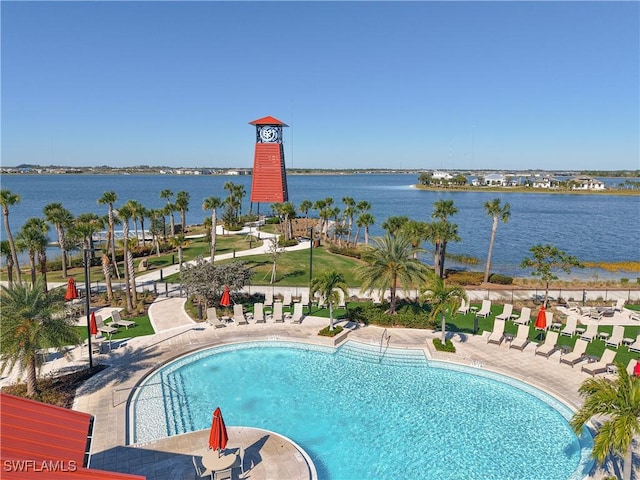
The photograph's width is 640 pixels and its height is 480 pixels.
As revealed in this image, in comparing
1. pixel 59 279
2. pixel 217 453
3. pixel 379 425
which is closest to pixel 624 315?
pixel 379 425

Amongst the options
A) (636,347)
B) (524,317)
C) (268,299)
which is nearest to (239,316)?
(268,299)

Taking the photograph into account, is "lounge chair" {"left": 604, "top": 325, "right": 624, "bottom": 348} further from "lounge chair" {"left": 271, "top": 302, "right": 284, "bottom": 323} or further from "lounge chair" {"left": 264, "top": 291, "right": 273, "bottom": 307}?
"lounge chair" {"left": 264, "top": 291, "right": 273, "bottom": 307}

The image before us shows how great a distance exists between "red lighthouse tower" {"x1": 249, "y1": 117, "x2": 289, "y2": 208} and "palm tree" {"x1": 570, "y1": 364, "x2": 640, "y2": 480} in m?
47.6

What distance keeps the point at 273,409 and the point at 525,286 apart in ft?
81.1

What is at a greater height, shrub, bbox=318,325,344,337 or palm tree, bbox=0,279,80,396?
palm tree, bbox=0,279,80,396

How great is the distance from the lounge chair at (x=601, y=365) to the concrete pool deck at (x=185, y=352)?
0.32 meters

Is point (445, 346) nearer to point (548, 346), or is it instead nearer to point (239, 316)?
point (548, 346)

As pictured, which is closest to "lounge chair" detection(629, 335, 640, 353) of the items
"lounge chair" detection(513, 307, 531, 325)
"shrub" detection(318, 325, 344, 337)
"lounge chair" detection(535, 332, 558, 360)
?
"lounge chair" detection(535, 332, 558, 360)

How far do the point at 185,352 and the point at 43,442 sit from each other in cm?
1084

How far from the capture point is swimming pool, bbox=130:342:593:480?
471 inches

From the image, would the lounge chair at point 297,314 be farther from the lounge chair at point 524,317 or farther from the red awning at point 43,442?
the red awning at point 43,442

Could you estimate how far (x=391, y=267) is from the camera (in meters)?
21.3

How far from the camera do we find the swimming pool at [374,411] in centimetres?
1197

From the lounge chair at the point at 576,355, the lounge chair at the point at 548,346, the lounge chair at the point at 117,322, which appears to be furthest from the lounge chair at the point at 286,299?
the lounge chair at the point at 576,355
